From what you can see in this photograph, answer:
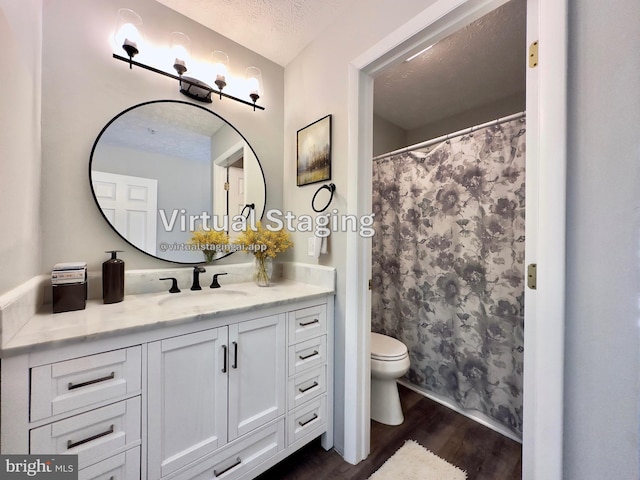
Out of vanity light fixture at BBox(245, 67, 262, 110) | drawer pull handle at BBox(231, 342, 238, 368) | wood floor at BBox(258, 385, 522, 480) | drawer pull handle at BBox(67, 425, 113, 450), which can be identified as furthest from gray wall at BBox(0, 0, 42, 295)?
wood floor at BBox(258, 385, 522, 480)

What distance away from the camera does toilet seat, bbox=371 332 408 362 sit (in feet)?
5.13

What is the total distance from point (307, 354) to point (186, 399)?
566 millimetres

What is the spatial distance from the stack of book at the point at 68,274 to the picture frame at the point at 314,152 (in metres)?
1.19

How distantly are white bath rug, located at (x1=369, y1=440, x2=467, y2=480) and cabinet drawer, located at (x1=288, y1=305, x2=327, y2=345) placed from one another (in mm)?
732

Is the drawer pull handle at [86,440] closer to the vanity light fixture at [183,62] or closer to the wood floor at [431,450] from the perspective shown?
the wood floor at [431,450]

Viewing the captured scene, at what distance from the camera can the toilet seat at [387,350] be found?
156cm

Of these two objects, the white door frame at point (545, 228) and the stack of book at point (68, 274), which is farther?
the stack of book at point (68, 274)

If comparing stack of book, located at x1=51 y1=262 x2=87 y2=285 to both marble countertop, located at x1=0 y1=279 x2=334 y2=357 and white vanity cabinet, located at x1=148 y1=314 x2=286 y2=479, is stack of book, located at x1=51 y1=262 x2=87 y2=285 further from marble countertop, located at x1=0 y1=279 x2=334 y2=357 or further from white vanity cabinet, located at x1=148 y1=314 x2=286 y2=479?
white vanity cabinet, located at x1=148 y1=314 x2=286 y2=479

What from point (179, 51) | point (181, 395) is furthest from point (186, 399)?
point (179, 51)

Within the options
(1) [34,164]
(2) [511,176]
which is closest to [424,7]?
(2) [511,176]

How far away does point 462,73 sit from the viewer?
75.5 inches

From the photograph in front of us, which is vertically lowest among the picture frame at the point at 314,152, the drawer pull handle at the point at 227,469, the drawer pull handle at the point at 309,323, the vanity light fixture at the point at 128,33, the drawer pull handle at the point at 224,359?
the drawer pull handle at the point at 227,469

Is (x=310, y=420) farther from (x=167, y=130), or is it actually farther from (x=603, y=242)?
(x=167, y=130)

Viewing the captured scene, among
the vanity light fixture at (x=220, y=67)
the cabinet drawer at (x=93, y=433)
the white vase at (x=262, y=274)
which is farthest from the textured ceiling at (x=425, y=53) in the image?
the cabinet drawer at (x=93, y=433)
